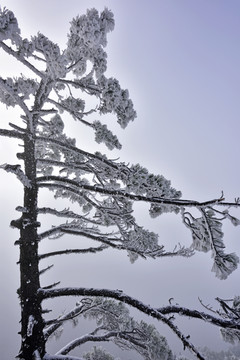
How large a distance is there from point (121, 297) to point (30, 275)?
6.43 feet

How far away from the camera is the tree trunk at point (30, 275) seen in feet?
15.5

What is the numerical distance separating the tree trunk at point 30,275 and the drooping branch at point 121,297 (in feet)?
0.75

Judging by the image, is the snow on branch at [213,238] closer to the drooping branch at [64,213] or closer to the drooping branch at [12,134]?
the drooping branch at [64,213]

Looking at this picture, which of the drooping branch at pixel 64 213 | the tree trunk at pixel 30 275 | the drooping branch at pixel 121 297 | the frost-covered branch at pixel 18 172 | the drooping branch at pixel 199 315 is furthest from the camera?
the drooping branch at pixel 64 213

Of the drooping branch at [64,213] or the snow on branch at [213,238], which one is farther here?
the drooping branch at [64,213]

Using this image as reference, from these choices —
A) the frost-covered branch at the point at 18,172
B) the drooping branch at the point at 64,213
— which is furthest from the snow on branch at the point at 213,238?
the frost-covered branch at the point at 18,172

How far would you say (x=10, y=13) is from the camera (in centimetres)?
422

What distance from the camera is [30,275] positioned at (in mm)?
5340

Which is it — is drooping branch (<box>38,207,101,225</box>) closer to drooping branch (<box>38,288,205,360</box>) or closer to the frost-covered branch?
the frost-covered branch

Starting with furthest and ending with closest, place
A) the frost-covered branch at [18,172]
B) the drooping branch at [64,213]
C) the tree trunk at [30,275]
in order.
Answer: the drooping branch at [64,213] < the frost-covered branch at [18,172] < the tree trunk at [30,275]

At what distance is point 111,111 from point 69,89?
1.69 metres

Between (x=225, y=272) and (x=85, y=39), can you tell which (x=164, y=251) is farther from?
(x=85, y=39)

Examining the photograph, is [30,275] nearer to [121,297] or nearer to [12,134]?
[121,297]

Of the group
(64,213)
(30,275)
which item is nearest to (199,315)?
(30,275)
